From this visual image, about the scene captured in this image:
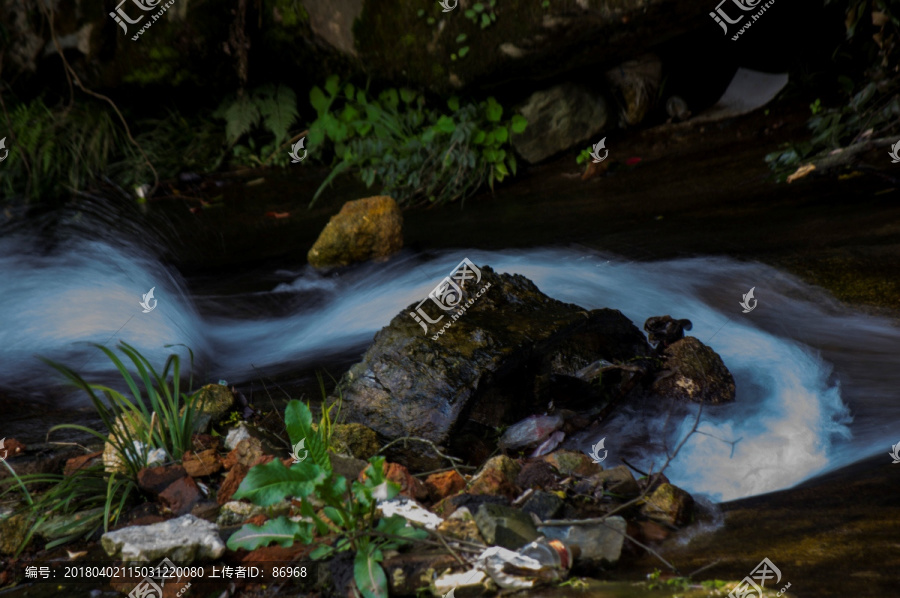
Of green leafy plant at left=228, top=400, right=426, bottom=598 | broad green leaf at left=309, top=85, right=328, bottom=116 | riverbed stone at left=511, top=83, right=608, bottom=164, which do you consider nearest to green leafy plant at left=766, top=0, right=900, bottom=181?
riverbed stone at left=511, top=83, right=608, bottom=164

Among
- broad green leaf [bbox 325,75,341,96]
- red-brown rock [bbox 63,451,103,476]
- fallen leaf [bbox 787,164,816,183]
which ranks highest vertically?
broad green leaf [bbox 325,75,341,96]

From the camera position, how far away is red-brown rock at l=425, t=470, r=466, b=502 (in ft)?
7.52

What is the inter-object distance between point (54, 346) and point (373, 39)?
11.9 feet

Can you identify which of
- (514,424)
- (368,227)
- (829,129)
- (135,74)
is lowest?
(514,424)

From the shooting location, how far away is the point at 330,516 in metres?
1.79

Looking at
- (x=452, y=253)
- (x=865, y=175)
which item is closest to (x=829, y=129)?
(x=865, y=175)

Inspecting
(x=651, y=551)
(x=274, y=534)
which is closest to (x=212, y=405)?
(x=274, y=534)

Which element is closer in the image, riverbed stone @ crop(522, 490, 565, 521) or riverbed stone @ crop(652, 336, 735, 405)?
riverbed stone @ crop(522, 490, 565, 521)

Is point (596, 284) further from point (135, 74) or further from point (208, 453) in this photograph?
point (135, 74)

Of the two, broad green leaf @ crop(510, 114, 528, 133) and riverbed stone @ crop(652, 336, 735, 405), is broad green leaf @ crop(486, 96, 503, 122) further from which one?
riverbed stone @ crop(652, 336, 735, 405)

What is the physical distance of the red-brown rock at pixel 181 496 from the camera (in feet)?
7.57

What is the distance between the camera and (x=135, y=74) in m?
6.52

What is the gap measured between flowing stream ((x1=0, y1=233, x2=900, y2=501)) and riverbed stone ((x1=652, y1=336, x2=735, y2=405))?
0.07 meters

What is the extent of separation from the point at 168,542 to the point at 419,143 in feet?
15.4
